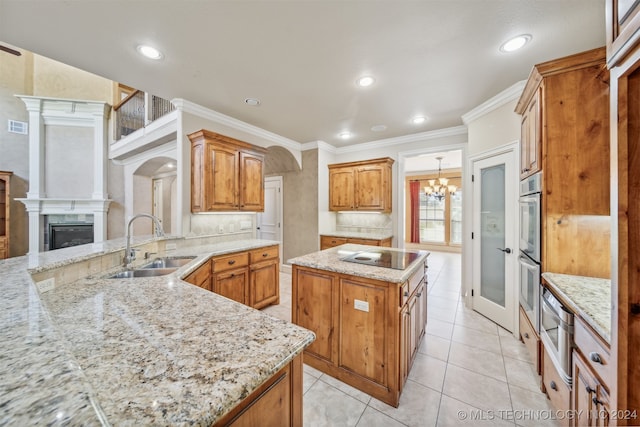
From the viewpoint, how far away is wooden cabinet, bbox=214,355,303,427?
69 centimetres

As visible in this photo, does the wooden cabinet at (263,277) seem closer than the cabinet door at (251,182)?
Yes

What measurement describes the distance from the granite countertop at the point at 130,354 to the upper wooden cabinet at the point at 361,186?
3.69 meters

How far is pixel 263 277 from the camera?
3.25 metres

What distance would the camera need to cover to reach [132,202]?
5.86 metres

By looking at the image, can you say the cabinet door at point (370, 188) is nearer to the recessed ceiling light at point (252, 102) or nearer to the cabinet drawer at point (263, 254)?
the cabinet drawer at point (263, 254)

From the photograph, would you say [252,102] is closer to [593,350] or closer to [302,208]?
[302,208]

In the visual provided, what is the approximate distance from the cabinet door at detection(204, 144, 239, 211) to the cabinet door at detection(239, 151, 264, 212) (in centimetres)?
10

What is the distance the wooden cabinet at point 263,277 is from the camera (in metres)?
3.09

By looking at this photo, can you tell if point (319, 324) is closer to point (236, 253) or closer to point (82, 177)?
point (236, 253)

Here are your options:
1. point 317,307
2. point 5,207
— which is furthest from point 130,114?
point 317,307

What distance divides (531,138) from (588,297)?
1.39m

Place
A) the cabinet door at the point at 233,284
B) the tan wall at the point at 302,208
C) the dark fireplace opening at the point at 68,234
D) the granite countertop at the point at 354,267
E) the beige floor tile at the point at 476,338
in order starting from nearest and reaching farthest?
the granite countertop at the point at 354,267 → the beige floor tile at the point at 476,338 → the cabinet door at the point at 233,284 → the tan wall at the point at 302,208 → the dark fireplace opening at the point at 68,234

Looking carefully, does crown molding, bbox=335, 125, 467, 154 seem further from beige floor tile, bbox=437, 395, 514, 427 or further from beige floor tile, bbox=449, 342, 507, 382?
beige floor tile, bbox=437, 395, 514, 427

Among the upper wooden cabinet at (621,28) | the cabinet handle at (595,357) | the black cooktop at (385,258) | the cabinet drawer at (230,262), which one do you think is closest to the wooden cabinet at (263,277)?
the cabinet drawer at (230,262)
